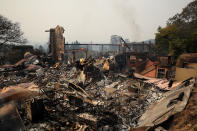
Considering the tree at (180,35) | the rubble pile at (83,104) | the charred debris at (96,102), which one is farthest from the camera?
the tree at (180,35)

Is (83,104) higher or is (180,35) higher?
(180,35)

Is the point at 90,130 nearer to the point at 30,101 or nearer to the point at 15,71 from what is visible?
the point at 30,101

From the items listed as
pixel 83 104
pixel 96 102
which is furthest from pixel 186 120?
pixel 83 104

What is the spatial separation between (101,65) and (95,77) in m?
3.38

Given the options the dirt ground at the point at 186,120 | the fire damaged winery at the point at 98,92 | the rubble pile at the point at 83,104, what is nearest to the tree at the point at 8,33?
the fire damaged winery at the point at 98,92

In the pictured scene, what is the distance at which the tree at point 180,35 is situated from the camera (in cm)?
1744

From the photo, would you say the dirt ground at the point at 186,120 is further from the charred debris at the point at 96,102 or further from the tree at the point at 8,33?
the tree at the point at 8,33

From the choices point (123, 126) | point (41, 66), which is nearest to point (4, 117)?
point (123, 126)

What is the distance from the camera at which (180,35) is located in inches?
836

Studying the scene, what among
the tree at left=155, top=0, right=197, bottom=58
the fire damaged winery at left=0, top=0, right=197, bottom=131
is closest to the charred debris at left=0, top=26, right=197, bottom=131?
the fire damaged winery at left=0, top=0, right=197, bottom=131

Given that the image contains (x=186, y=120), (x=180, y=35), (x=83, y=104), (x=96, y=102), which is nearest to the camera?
(x=186, y=120)

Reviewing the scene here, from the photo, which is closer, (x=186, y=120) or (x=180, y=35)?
(x=186, y=120)

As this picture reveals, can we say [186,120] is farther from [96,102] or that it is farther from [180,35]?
[180,35]

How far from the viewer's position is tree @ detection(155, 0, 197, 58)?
687 inches
